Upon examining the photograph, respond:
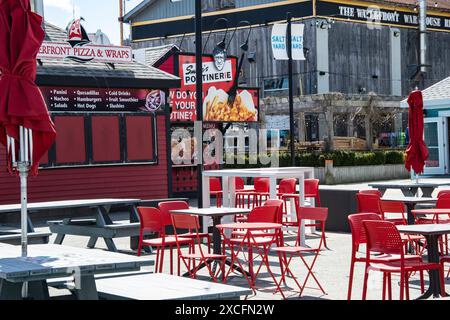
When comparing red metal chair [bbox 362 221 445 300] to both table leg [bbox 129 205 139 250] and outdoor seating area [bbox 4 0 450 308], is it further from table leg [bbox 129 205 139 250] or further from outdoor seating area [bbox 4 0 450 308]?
table leg [bbox 129 205 139 250]

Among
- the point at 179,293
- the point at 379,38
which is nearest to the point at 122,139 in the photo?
the point at 179,293

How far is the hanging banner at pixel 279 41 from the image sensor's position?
27.5 m

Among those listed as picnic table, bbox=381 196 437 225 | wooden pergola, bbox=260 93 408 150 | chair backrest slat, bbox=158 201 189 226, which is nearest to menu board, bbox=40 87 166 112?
chair backrest slat, bbox=158 201 189 226

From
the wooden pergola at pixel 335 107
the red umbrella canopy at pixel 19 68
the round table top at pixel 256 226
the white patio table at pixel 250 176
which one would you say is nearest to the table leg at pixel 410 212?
the white patio table at pixel 250 176

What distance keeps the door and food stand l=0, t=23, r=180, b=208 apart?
14600 millimetres

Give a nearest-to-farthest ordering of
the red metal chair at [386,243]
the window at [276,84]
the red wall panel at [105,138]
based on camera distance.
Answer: the red metal chair at [386,243]
the red wall panel at [105,138]
the window at [276,84]

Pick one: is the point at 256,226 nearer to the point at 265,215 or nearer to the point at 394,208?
the point at 265,215

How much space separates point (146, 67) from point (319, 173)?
12.0m

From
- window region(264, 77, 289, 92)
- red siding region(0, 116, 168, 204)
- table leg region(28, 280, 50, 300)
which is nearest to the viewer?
table leg region(28, 280, 50, 300)

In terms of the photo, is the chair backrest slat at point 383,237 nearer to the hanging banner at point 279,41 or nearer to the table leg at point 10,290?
the table leg at point 10,290

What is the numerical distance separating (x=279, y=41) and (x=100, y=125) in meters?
8.74

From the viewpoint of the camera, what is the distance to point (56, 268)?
A: 6.11 metres

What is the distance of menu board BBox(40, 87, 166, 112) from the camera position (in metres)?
20.0

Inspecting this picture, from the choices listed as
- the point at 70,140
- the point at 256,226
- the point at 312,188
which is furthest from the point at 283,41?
the point at 256,226
